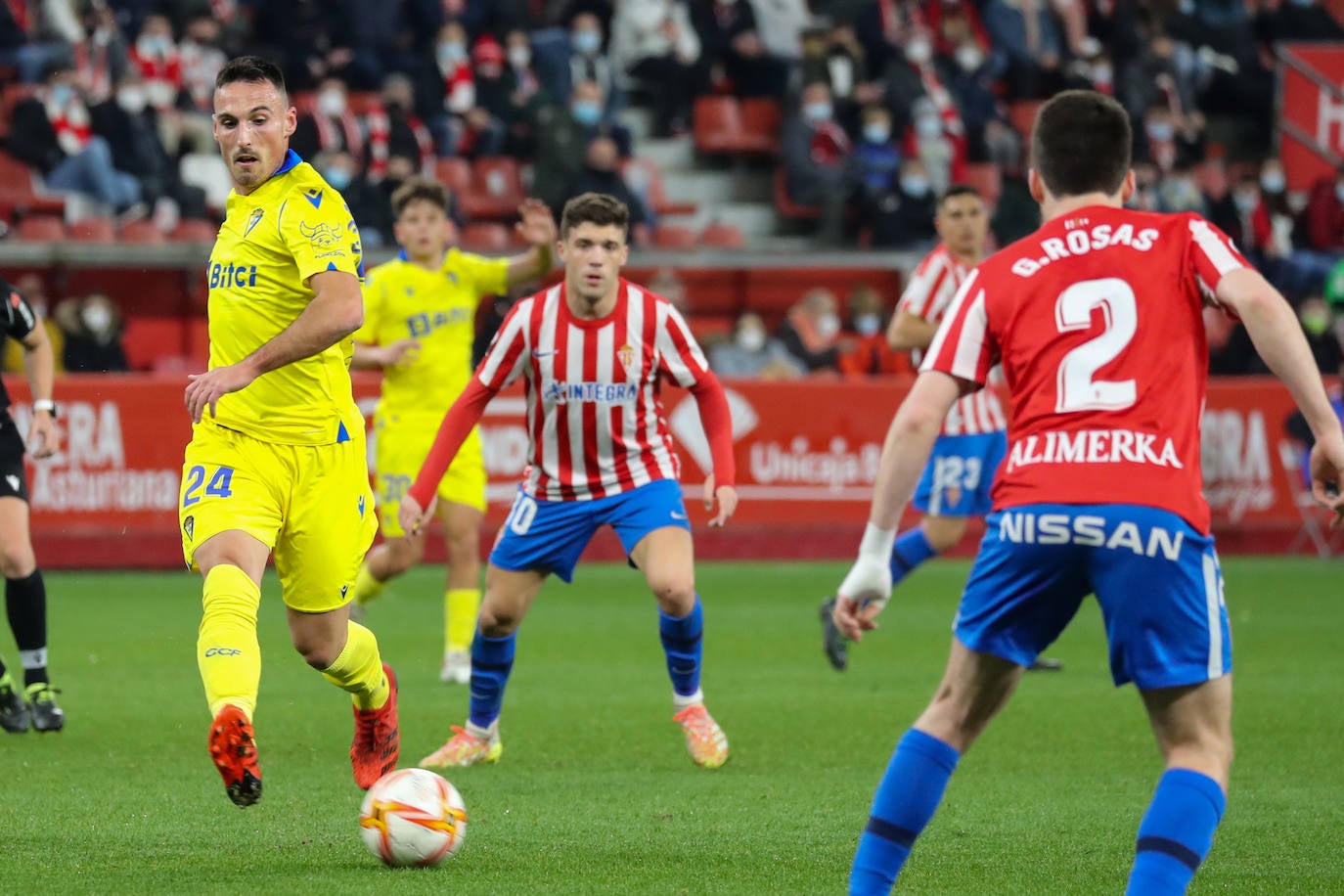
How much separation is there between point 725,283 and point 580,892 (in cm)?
1552

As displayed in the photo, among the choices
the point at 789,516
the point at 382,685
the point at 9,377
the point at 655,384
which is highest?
the point at 655,384

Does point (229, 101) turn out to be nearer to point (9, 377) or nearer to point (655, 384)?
point (655, 384)

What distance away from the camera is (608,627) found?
1257 centimetres

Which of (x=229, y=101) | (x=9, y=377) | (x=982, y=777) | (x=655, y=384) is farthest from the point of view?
(x=9, y=377)

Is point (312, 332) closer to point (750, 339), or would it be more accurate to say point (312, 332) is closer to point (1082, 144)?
point (1082, 144)

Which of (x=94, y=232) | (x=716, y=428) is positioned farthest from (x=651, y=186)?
(x=716, y=428)

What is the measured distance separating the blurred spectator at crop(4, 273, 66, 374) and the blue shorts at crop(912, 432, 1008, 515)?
870 centimetres

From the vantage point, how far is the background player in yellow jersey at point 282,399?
5770 mm

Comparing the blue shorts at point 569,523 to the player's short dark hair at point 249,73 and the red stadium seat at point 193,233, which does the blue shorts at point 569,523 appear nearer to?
the player's short dark hair at point 249,73

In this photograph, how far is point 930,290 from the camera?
1045 centimetres

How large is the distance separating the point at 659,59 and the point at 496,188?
2901mm

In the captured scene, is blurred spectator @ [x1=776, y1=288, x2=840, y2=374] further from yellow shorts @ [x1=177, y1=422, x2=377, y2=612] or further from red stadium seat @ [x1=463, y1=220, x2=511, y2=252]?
yellow shorts @ [x1=177, y1=422, x2=377, y2=612]

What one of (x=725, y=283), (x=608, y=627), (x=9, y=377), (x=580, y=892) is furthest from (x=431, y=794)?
(x=725, y=283)

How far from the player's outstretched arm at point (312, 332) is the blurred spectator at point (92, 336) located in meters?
11.4
